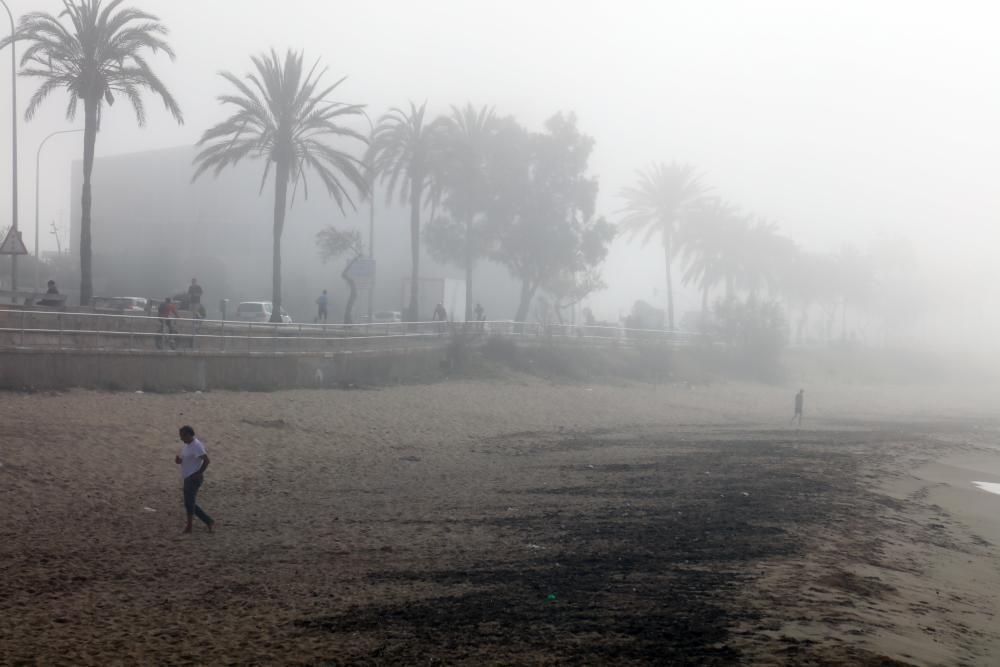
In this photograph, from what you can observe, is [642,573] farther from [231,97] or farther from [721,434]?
[231,97]

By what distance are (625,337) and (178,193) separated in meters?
51.6

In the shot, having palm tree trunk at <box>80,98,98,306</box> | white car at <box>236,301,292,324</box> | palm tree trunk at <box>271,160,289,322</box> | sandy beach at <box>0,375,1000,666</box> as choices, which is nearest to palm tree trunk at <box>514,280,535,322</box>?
white car at <box>236,301,292,324</box>

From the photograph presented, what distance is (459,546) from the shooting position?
13.2m

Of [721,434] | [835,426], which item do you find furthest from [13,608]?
[835,426]

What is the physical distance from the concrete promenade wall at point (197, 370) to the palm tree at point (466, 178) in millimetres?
17917

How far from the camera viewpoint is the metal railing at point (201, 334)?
71.1ft

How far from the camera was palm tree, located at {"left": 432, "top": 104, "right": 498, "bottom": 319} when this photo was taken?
53344mm

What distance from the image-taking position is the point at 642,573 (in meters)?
11.4

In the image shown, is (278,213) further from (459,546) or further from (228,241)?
(228,241)

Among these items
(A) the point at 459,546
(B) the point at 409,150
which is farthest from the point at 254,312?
(A) the point at 459,546

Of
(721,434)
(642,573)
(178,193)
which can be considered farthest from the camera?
(178,193)

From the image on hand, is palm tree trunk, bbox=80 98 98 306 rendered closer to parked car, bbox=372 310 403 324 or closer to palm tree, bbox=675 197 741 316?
parked car, bbox=372 310 403 324

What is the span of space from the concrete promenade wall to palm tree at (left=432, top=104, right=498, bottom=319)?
17917 millimetres

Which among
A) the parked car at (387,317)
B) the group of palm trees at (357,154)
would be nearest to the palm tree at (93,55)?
the group of palm trees at (357,154)
